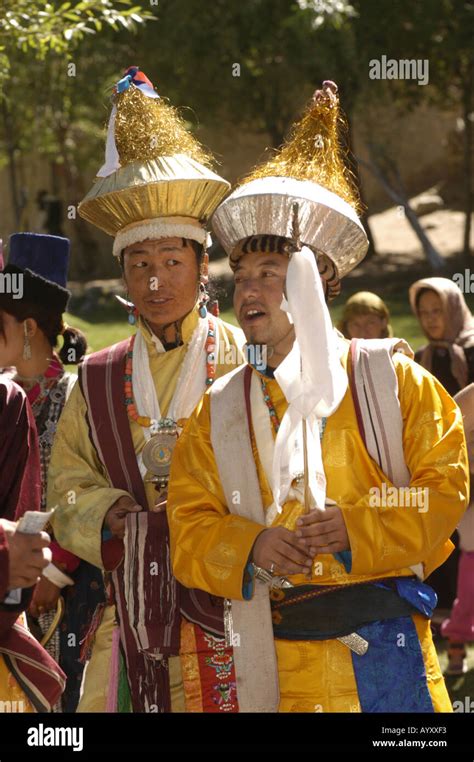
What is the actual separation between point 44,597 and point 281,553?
4.78 ft

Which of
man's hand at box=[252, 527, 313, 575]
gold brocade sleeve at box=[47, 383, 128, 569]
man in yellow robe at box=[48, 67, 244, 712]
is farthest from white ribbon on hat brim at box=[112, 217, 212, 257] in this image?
man's hand at box=[252, 527, 313, 575]

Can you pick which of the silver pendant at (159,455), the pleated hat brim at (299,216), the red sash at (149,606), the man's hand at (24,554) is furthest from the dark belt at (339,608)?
the pleated hat brim at (299,216)

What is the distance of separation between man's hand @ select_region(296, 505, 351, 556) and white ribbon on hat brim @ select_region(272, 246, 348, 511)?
4 centimetres

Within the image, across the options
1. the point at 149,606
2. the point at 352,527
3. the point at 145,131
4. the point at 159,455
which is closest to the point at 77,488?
the point at 159,455

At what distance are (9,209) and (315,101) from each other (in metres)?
26.0

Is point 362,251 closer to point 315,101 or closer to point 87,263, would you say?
point 315,101

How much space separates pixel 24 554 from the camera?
3.55 meters

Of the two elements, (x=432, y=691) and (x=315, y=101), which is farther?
(x=315, y=101)

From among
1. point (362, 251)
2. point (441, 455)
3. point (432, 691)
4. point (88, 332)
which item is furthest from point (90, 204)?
point (88, 332)

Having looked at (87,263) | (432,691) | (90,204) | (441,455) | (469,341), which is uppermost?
(87,263)

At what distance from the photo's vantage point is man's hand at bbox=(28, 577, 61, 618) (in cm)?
512

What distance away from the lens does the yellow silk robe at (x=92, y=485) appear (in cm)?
470

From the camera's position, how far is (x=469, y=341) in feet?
26.3

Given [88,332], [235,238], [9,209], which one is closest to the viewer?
[235,238]
